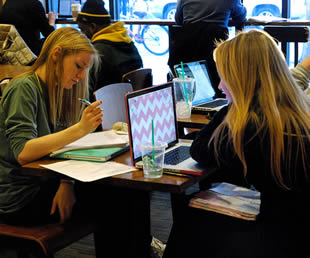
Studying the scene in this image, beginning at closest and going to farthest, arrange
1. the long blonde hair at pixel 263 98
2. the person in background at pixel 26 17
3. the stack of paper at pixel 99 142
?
the long blonde hair at pixel 263 98
the stack of paper at pixel 99 142
the person in background at pixel 26 17

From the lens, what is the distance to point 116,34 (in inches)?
145

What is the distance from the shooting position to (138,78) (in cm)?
324

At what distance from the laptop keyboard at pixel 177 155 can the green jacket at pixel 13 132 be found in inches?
20.8

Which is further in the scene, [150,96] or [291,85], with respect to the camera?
[150,96]

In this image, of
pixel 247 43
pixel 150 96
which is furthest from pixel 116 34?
pixel 247 43

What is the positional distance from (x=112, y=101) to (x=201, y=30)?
56.8 inches

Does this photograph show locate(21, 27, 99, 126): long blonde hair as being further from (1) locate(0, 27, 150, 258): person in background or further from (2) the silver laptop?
(2) the silver laptop

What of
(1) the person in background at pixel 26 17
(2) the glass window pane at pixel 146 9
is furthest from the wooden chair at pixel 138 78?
(2) the glass window pane at pixel 146 9

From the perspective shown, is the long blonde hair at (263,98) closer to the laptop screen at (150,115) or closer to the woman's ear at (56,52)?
the laptop screen at (150,115)

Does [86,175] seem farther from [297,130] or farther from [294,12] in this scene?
[294,12]

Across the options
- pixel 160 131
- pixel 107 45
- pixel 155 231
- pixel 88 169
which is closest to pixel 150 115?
pixel 160 131

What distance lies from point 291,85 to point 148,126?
58 centimetres

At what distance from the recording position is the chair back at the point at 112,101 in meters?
2.80

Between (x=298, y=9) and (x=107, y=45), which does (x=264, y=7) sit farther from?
(x=107, y=45)
